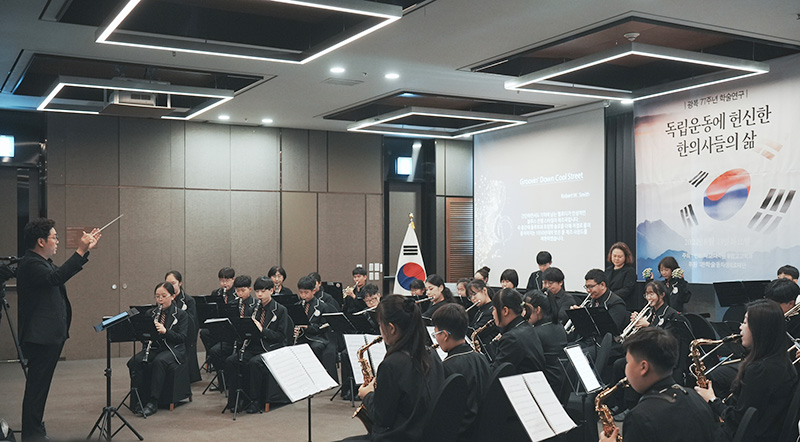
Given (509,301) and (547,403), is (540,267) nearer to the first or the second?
(509,301)

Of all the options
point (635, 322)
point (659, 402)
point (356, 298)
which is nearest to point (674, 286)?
point (635, 322)

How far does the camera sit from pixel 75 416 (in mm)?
6738

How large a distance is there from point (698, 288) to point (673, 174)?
146cm

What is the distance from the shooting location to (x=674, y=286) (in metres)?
7.91

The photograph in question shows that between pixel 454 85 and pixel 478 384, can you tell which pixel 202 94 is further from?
pixel 478 384

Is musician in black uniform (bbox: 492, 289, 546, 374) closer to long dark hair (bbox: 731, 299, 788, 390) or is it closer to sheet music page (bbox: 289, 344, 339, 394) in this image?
sheet music page (bbox: 289, 344, 339, 394)

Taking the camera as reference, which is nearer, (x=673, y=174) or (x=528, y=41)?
(x=528, y=41)

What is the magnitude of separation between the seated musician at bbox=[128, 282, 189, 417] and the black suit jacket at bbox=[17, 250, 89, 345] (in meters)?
A: 1.44

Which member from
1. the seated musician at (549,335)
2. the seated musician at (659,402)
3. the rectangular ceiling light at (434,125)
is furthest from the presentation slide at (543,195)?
the seated musician at (659,402)

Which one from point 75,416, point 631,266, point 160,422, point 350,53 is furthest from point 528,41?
point 75,416

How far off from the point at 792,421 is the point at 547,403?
1107mm

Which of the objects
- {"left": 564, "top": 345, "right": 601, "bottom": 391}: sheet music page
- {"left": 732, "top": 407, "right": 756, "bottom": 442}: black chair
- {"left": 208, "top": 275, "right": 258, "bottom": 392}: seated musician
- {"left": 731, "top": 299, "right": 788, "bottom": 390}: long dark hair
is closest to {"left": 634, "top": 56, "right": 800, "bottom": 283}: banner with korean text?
{"left": 564, "top": 345, "right": 601, "bottom": 391}: sheet music page

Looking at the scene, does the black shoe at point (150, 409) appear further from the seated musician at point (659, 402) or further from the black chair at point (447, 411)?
the seated musician at point (659, 402)

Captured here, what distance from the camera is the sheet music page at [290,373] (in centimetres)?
398
